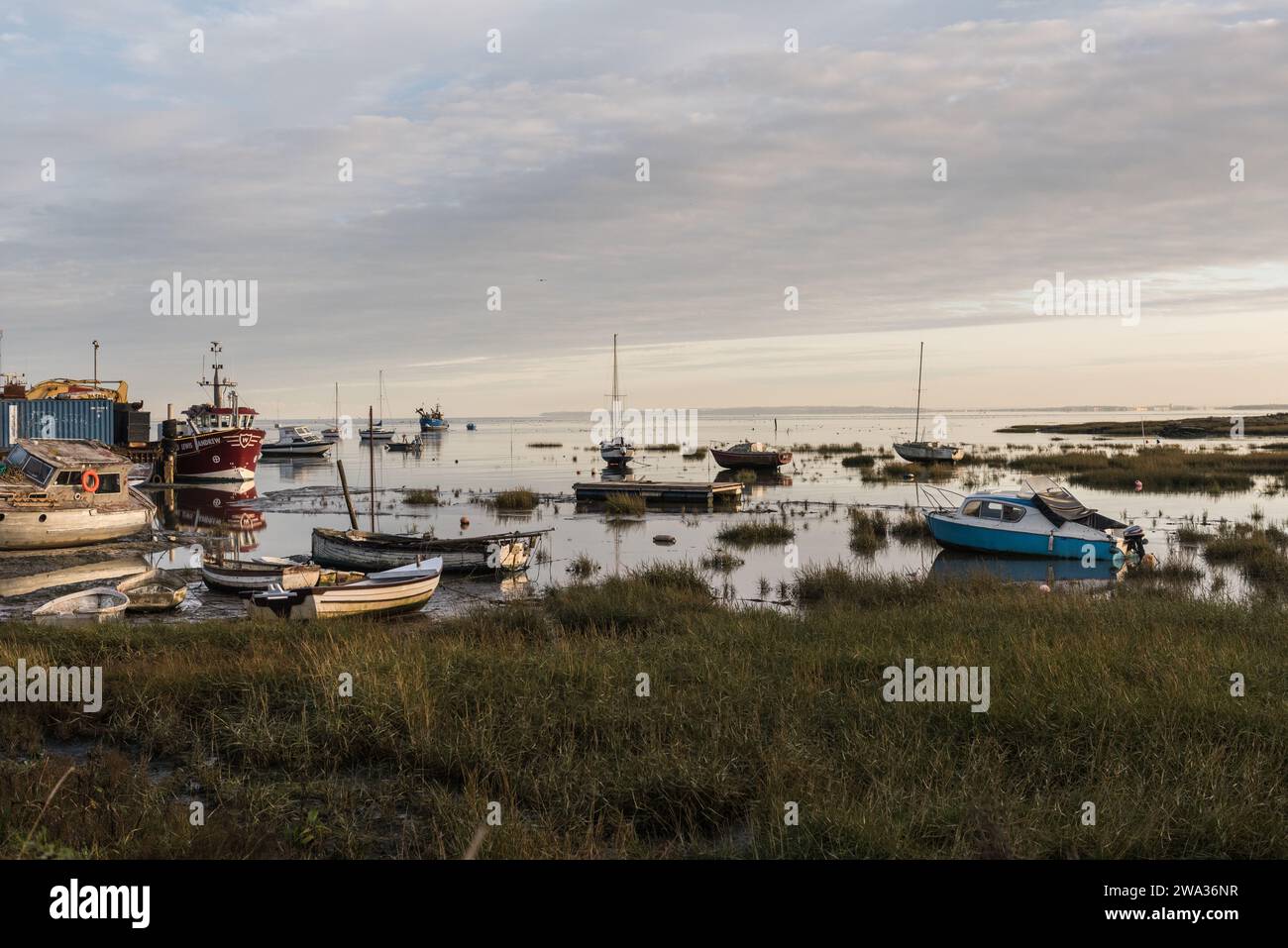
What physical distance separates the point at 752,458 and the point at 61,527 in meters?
42.7

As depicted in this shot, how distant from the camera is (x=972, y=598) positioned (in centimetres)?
1522

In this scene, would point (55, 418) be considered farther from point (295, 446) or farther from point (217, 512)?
point (295, 446)

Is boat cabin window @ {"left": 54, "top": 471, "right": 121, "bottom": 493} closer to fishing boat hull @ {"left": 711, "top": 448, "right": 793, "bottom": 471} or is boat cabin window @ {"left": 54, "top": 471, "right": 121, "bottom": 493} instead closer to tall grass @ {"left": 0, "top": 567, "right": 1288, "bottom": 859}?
tall grass @ {"left": 0, "top": 567, "right": 1288, "bottom": 859}

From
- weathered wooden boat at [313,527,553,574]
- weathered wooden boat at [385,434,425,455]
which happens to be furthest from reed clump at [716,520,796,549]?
weathered wooden boat at [385,434,425,455]

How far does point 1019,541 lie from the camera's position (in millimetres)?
25391

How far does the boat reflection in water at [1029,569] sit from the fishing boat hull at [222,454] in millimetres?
43264

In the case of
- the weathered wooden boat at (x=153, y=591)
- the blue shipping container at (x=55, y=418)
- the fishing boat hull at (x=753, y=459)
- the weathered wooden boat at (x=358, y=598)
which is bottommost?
the weathered wooden boat at (x=153, y=591)

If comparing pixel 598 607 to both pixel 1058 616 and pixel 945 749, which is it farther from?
pixel 945 749

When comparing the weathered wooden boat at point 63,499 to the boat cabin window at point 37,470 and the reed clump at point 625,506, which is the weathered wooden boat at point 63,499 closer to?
the boat cabin window at point 37,470

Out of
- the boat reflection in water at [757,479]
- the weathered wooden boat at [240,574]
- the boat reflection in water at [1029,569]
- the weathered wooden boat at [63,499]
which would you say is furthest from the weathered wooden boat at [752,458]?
the weathered wooden boat at [240,574]

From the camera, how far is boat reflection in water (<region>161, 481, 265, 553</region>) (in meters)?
32.4

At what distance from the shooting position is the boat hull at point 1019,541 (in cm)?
2397
